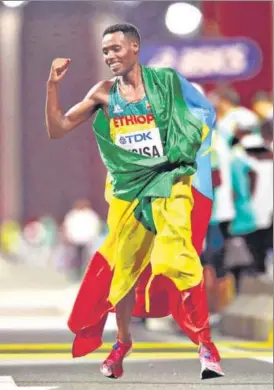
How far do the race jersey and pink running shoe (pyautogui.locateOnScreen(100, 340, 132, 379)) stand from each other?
0.79 metres

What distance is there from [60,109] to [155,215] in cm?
58

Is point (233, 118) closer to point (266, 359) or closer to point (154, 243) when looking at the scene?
point (266, 359)

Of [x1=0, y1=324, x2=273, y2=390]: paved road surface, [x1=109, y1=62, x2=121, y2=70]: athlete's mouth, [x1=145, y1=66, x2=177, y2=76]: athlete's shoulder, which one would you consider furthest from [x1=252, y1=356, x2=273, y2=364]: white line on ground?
[x1=109, y1=62, x2=121, y2=70]: athlete's mouth

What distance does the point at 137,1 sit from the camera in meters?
6.16

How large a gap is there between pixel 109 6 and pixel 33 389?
5.43 ft

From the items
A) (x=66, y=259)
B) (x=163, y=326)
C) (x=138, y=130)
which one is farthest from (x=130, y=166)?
(x=66, y=259)

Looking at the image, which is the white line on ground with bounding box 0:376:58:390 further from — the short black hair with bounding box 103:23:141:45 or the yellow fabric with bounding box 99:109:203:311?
the short black hair with bounding box 103:23:141:45

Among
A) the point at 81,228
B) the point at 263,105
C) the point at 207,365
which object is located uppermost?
the point at 263,105

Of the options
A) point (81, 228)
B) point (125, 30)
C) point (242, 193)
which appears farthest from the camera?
point (81, 228)

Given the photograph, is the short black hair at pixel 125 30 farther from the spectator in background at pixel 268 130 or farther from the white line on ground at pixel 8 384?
the spectator in background at pixel 268 130

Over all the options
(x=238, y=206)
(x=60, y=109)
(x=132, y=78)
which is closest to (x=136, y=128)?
(x=132, y=78)

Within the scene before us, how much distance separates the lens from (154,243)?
579 centimetres

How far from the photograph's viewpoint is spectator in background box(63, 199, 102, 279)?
6.46 metres

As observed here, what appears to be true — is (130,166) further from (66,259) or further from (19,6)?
(66,259)
